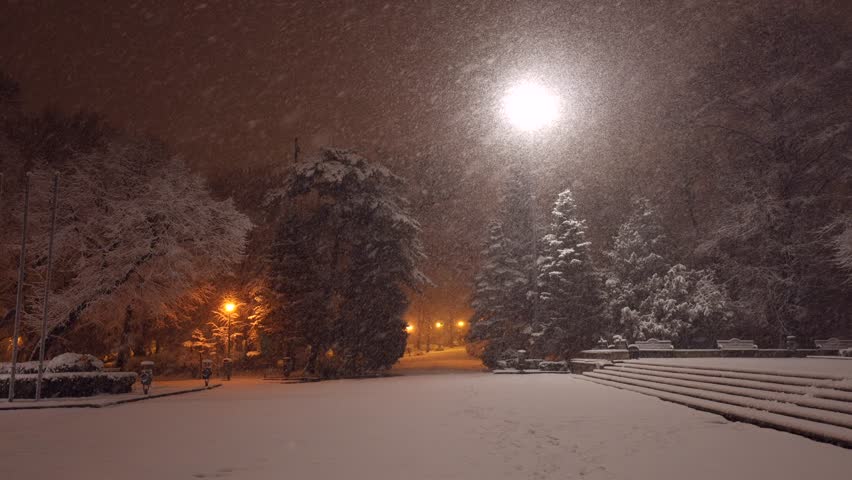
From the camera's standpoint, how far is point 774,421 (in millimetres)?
11125

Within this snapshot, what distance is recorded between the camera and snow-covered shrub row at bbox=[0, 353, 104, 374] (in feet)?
67.3

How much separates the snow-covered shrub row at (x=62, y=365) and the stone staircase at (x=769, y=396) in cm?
1937

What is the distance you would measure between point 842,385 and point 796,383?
1872 millimetres

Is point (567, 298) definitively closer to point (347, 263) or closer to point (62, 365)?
point (347, 263)

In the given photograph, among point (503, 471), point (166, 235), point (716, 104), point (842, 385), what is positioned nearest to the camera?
point (503, 471)

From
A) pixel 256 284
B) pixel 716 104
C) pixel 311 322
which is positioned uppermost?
pixel 716 104

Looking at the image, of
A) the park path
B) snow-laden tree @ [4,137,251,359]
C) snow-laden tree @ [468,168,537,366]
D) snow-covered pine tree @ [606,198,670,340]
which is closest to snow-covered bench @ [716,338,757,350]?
snow-covered pine tree @ [606,198,670,340]

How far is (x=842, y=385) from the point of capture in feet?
37.4

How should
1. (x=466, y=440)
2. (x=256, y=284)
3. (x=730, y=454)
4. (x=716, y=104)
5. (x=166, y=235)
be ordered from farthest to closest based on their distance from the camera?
(x=256, y=284) < (x=716, y=104) < (x=166, y=235) < (x=466, y=440) < (x=730, y=454)

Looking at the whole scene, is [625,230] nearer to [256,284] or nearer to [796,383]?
[256,284]

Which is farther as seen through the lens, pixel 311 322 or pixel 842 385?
pixel 311 322

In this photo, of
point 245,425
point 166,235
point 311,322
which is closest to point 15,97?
point 166,235

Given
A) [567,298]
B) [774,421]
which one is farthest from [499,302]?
[774,421]

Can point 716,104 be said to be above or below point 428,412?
above
